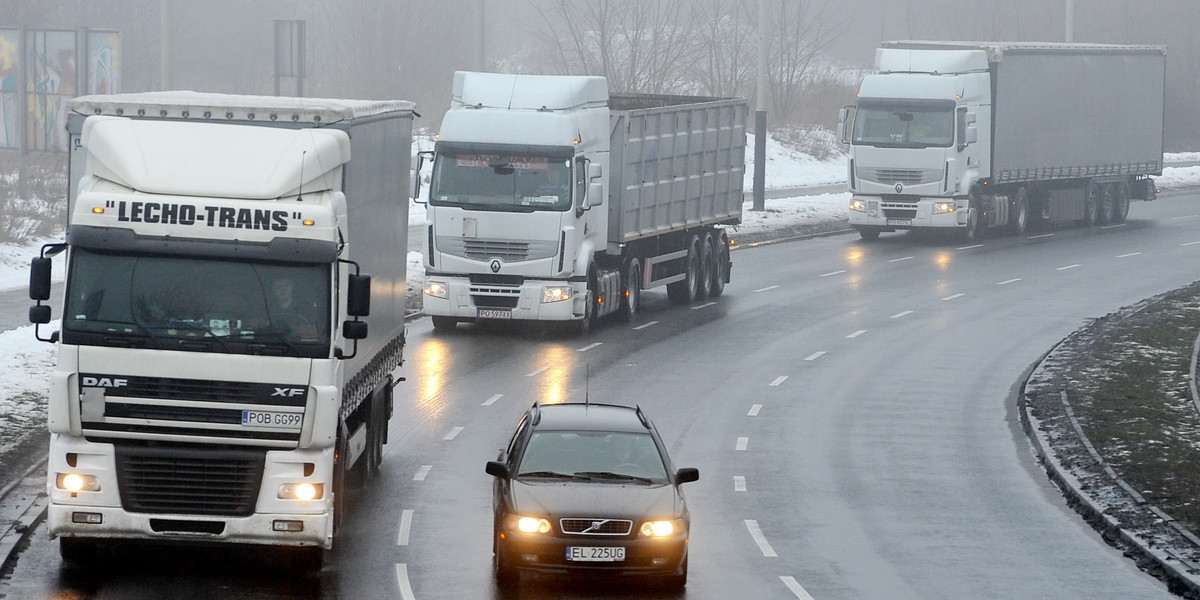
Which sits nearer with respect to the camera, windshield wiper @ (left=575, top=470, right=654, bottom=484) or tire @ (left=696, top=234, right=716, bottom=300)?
windshield wiper @ (left=575, top=470, right=654, bottom=484)

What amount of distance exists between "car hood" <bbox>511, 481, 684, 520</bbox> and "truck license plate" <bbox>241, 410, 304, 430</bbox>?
1821 mm

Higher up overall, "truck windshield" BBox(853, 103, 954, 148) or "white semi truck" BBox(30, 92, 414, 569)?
"truck windshield" BBox(853, 103, 954, 148)

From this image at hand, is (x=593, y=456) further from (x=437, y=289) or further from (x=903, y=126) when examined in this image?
(x=903, y=126)

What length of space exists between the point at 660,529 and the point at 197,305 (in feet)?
13.1

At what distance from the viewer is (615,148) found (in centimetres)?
2944

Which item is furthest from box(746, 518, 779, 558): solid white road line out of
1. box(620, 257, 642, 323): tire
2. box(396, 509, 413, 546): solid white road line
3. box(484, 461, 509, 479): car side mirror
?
box(620, 257, 642, 323): tire

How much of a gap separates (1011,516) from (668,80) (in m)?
48.5

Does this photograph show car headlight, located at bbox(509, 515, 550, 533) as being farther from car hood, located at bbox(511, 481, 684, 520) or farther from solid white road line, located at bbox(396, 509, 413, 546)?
solid white road line, located at bbox(396, 509, 413, 546)

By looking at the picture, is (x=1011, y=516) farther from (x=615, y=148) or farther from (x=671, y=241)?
(x=671, y=241)

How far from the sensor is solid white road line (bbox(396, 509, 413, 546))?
15.5 metres

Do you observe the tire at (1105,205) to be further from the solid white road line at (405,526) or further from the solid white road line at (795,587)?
the solid white road line at (795,587)

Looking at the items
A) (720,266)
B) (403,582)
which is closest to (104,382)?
(403,582)

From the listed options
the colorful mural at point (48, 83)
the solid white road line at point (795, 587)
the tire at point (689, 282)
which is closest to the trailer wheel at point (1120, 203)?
the tire at point (689, 282)

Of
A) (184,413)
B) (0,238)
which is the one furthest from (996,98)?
(184,413)
